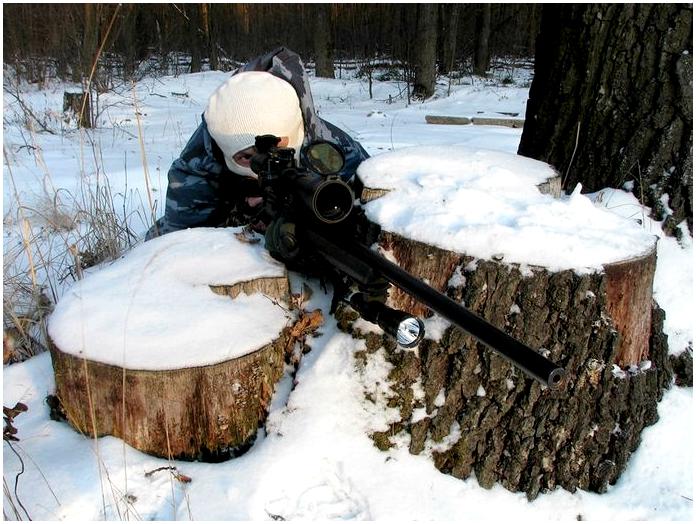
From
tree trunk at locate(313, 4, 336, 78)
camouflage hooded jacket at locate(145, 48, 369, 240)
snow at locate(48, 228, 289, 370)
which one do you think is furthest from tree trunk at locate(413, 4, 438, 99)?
snow at locate(48, 228, 289, 370)

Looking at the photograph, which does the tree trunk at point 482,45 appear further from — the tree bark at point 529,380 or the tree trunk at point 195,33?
the tree bark at point 529,380

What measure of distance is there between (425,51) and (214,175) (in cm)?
913

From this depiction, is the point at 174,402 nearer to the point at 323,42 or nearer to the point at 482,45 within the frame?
the point at 323,42

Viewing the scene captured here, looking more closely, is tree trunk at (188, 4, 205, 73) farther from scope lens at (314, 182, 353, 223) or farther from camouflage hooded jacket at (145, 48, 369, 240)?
scope lens at (314, 182, 353, 223)

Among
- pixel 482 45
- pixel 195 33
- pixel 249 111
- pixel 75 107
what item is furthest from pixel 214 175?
pixel 195 33

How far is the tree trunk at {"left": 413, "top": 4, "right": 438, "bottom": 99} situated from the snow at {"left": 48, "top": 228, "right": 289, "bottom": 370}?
9.92 meters

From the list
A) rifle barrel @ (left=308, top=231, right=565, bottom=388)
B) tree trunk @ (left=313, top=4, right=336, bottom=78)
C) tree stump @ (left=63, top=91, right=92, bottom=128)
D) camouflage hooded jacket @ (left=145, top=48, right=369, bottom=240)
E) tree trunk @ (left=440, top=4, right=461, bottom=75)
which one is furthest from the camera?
tree trunk @ (left=313, top=4, right=336, bottom=78)

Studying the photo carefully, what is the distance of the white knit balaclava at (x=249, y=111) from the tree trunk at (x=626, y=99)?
120cm

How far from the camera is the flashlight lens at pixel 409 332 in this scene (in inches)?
55.6

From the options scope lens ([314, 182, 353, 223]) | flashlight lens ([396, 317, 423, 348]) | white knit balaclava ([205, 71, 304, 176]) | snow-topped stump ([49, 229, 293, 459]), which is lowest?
snow-topped stump ([49, 229, 293, 459])

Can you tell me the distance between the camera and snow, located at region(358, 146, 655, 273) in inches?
61.0

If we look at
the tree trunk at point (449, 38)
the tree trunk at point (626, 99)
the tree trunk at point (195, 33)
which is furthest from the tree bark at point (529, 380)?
the tree trunk at point (195, 33)

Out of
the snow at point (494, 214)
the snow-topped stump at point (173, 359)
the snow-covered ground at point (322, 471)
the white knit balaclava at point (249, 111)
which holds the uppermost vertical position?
the white knit balaclava at point (249, 111)

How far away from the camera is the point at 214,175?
9.55 ft
